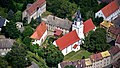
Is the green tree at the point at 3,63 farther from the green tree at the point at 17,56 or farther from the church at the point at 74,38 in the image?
the church at the point at 74,38

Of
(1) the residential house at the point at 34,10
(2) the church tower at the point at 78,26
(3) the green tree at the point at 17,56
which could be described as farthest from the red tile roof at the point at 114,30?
(3) the green tree at the point at 17,56

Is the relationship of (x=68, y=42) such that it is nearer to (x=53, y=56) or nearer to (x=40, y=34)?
(x=40, y=34)

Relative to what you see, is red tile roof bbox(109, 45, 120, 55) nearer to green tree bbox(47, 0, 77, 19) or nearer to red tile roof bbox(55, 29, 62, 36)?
red tile roof bbox(55, 29, 62, 36)

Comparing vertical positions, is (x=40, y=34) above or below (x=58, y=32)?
below

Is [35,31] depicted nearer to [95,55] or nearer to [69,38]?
[69,38]

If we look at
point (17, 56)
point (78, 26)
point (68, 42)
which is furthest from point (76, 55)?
point (17, 56)

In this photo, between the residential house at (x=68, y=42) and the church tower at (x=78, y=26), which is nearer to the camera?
the residential house at (x=68, y=42)
